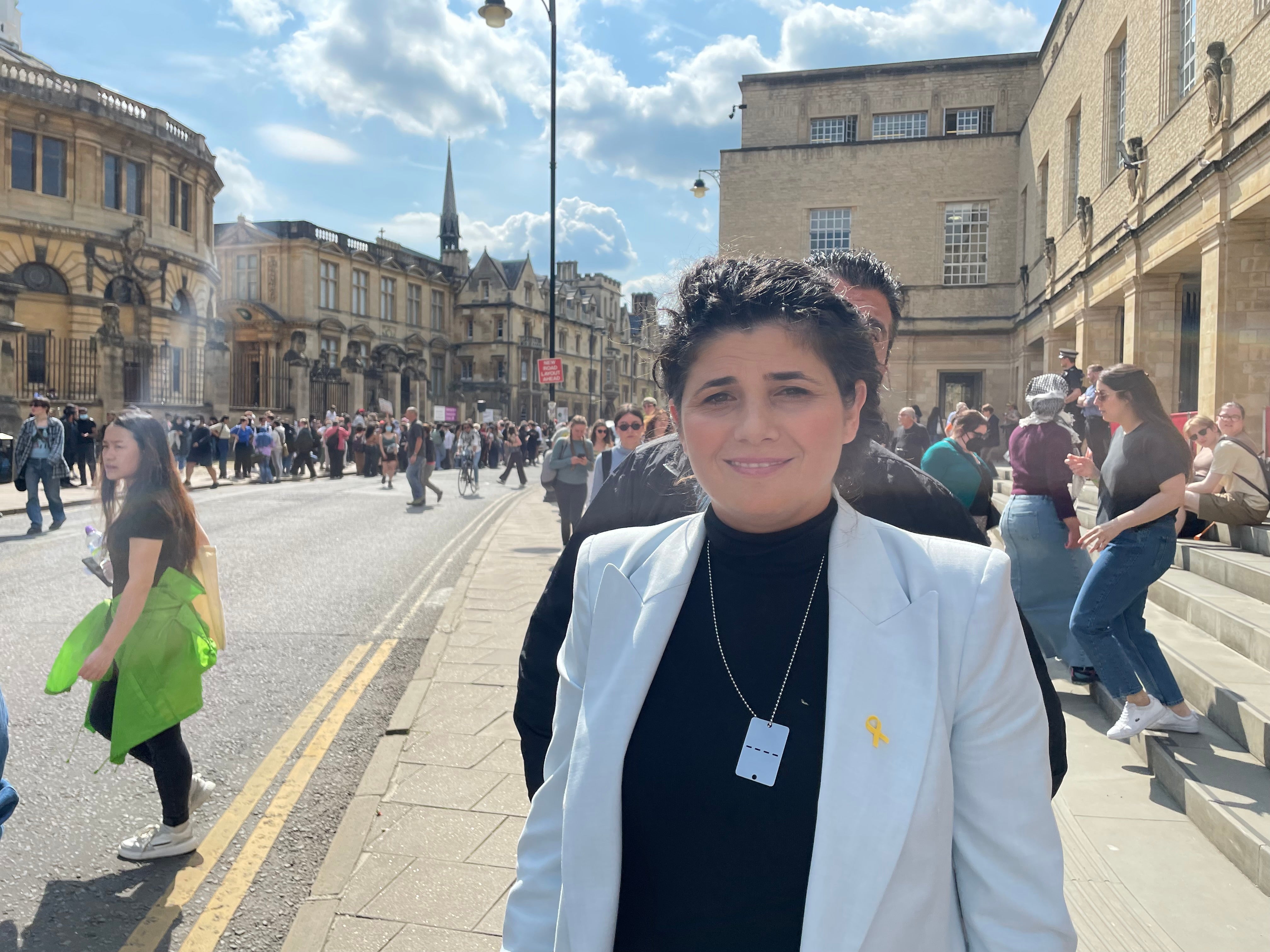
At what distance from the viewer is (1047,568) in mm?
5840

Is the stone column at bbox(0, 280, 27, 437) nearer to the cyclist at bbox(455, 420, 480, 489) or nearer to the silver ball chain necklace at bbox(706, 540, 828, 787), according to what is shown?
the cyclist at bbox(455, 420, 480, 489)

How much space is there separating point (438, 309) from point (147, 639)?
66.1m

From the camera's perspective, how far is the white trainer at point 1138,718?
14.8 feet

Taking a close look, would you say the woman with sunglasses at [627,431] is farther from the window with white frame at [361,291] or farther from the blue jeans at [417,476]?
the window with white frame at [361,291]

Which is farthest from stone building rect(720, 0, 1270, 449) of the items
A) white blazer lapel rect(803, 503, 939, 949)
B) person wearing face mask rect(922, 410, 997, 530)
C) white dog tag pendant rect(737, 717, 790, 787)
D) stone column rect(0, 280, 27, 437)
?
stone column rect(0, 280, 27, 437)

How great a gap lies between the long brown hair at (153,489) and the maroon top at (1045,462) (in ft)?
14.7

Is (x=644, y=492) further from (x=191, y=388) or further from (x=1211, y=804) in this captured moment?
(x=191, y=388)

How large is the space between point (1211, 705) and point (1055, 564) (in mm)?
1236

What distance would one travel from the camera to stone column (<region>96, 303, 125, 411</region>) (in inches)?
1310

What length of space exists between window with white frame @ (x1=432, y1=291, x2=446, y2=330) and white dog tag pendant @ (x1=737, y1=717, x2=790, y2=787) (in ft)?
222

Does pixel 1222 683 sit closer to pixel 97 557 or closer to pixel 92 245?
pixel 97 557

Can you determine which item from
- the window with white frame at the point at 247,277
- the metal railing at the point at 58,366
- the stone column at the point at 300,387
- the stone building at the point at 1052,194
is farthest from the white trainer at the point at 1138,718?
the window with white frame at the point at 247,277

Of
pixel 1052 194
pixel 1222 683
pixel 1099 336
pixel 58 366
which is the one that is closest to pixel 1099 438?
pixel 1222 683

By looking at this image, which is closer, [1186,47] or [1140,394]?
[1140,394]
